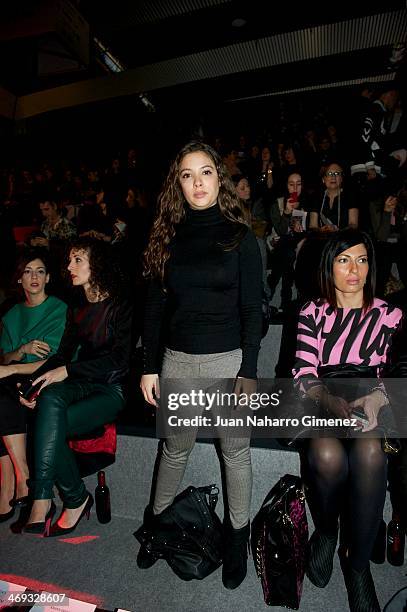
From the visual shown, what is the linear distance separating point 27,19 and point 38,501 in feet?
21.2

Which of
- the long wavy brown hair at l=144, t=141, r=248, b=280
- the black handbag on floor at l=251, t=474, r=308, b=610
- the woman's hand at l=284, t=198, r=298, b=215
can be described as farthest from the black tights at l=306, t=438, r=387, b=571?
the woman's hand at l=284, t=198, r=298, b=215

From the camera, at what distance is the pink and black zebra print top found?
5.99 feet

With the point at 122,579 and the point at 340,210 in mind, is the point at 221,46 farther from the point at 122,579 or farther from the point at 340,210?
the point at 122,579

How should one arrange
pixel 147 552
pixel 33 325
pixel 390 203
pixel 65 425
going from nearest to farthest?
pixel 147 552 → pixel 65 425 → pixel 33 325 → pixel 390 203

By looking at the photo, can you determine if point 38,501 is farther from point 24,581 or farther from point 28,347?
point 28,347

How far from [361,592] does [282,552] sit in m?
0.31

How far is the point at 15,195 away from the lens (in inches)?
255

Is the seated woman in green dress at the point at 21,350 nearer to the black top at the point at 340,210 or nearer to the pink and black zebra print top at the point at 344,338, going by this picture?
the pink and black zebra print top at the point at 344,338

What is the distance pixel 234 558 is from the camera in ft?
5.69

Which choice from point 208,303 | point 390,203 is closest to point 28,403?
point 208,303

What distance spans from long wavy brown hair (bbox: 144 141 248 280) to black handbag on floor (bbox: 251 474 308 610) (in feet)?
3.59

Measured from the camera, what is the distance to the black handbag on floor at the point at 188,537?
1.76 m

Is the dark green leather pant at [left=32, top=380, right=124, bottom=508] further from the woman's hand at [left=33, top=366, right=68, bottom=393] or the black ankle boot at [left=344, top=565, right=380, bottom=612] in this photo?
the black ankle boot at [left=344, top=565, right=380, bottom=612]

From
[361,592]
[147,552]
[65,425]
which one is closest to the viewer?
[361,592]
